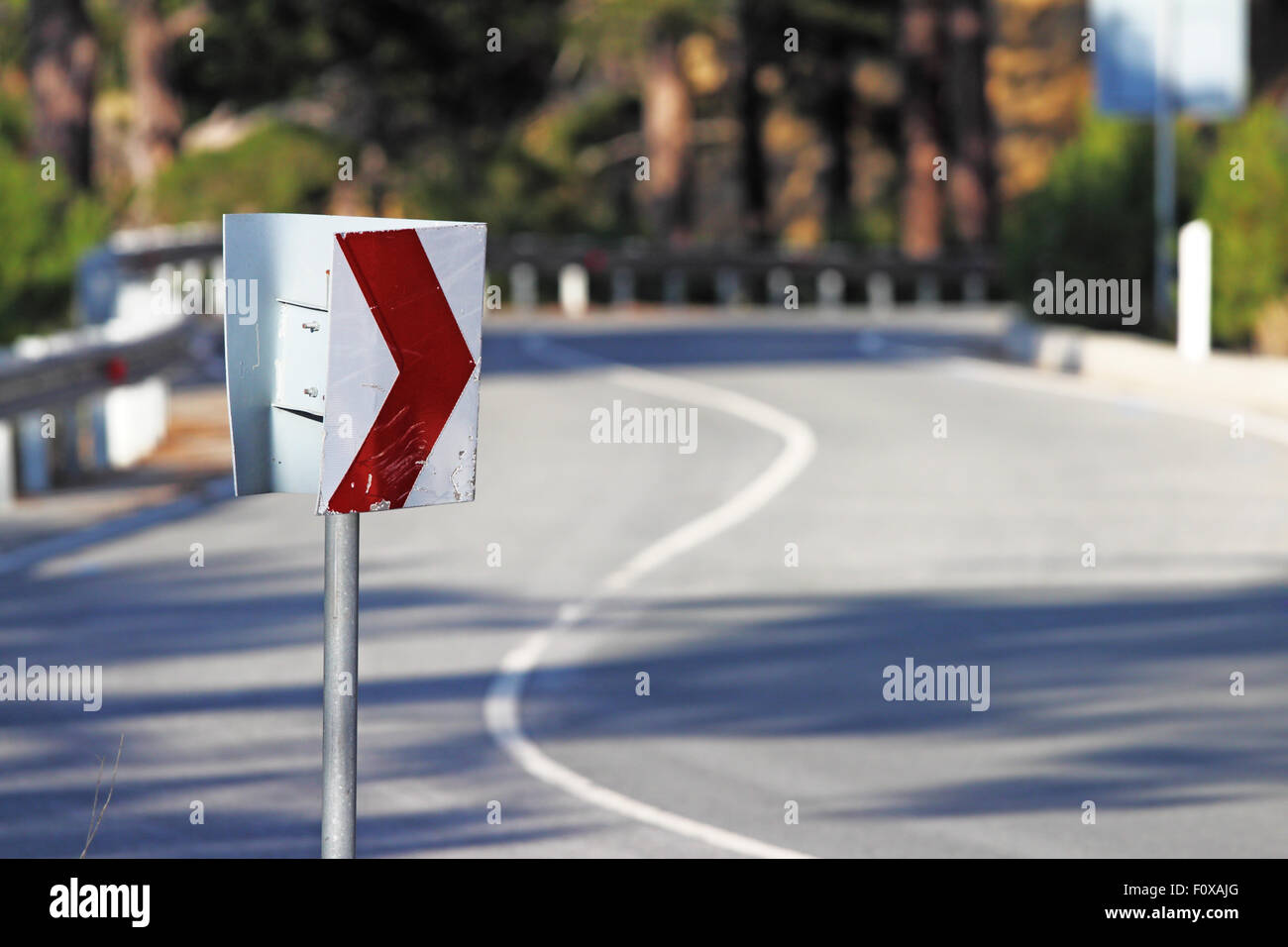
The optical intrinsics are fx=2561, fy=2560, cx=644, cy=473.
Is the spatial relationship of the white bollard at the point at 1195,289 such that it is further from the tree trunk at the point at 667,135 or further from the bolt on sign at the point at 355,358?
the tree trunk at the point at 667,135

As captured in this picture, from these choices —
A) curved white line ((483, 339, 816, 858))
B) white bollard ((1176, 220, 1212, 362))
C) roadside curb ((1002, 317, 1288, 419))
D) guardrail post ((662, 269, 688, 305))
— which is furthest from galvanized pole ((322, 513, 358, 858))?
guardrail post ((662, 269, 688, 305))

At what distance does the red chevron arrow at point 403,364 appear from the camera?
5.87m

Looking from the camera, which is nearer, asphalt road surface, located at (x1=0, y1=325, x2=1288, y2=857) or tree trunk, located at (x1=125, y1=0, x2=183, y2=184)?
asphalt road surface, located at (x1=0, y1=325, x2=1288, y2=857)

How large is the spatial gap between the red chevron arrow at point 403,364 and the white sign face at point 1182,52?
24967 millimetres

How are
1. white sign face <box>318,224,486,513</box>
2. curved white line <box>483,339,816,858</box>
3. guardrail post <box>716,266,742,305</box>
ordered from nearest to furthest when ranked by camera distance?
white sign face <box>318,224,486,513</box> < curved white line <box>483,339,816,858</box> < guardrail post <box>716,266,742,305</box>

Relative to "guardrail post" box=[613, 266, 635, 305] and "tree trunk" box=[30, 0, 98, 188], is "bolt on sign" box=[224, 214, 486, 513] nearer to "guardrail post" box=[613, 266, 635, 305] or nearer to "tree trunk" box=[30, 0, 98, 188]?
"tree trunk" box=[30, 0, 98, 188]

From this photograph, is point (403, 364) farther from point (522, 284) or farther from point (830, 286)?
point (830, 286)

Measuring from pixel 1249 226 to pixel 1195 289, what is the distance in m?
3.03

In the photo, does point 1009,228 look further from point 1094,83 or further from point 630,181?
point 630,181

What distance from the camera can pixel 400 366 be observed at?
5934mm

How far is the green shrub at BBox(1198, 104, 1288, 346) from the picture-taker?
27.6m

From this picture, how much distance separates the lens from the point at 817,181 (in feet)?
314
